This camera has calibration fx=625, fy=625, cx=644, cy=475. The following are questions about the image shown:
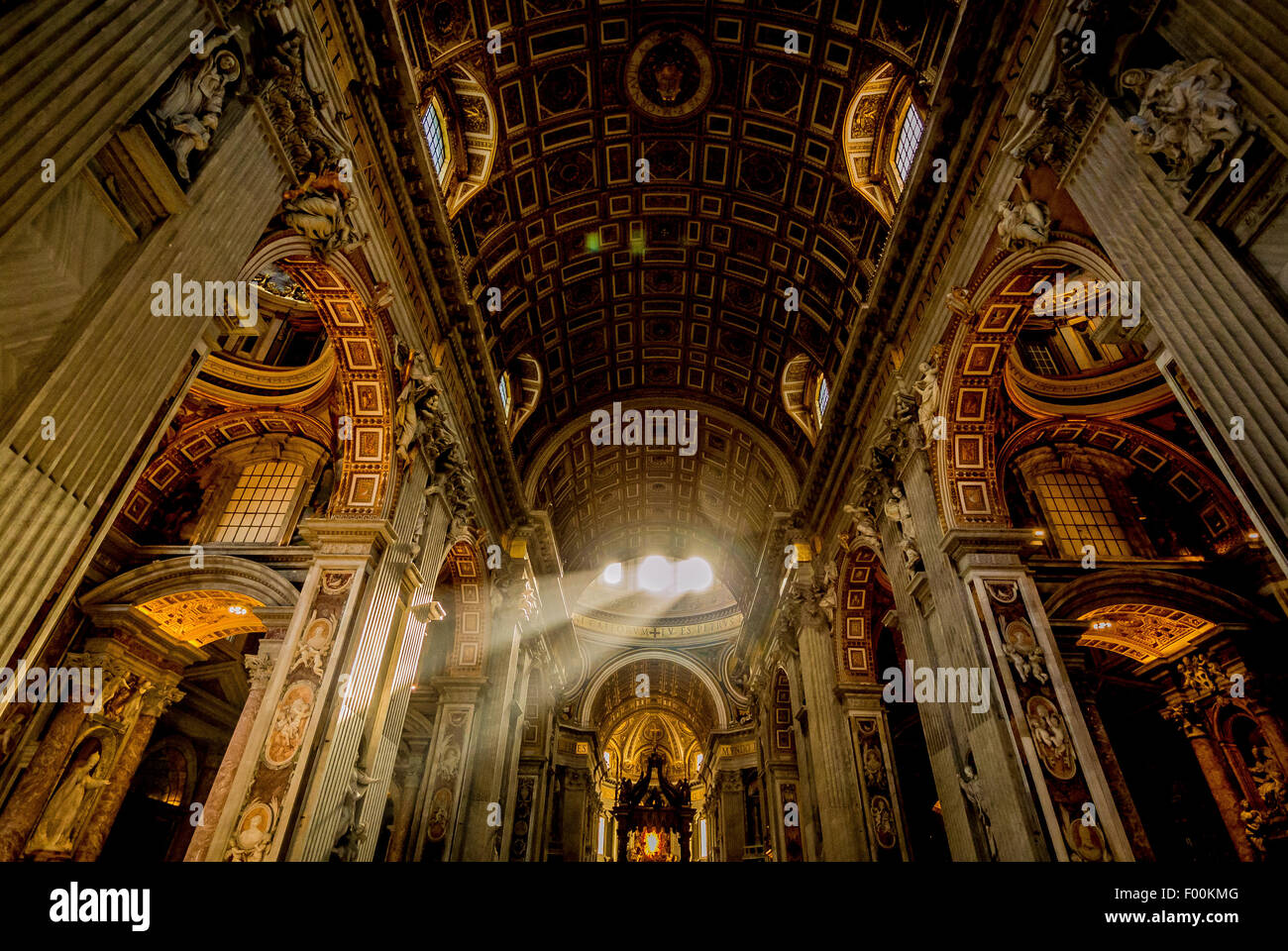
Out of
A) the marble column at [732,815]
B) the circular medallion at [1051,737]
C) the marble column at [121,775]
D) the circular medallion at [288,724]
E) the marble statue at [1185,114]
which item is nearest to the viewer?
the marble statue at [1185,114]

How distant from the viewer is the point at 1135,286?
17.8 feet

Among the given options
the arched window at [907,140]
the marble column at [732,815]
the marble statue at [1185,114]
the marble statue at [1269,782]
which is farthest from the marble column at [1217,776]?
the marble column at [732,815]

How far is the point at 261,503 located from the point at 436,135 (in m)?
8.30

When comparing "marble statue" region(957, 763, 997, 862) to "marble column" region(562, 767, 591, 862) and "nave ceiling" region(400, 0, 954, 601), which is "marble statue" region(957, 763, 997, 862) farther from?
"marble column" region(562, 767, 591, 862)

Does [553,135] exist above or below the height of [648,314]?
below

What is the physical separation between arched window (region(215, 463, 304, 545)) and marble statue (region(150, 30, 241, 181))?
9454 millimetres

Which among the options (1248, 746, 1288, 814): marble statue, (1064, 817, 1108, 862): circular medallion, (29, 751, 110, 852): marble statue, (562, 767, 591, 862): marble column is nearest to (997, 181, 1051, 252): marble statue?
(1064, 817, 1108, 862): circular medallion

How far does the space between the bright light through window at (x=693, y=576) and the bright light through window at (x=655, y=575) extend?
51cm

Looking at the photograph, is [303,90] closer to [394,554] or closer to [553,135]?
[394,554]

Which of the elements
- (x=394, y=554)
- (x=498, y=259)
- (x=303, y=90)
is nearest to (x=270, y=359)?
(x=498, y=259)

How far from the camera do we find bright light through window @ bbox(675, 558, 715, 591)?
133ft

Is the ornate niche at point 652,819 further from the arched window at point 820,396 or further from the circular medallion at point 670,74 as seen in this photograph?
the circular medallion at point 670,74

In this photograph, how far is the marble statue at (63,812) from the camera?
10.2 m

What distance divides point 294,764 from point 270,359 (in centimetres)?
972
